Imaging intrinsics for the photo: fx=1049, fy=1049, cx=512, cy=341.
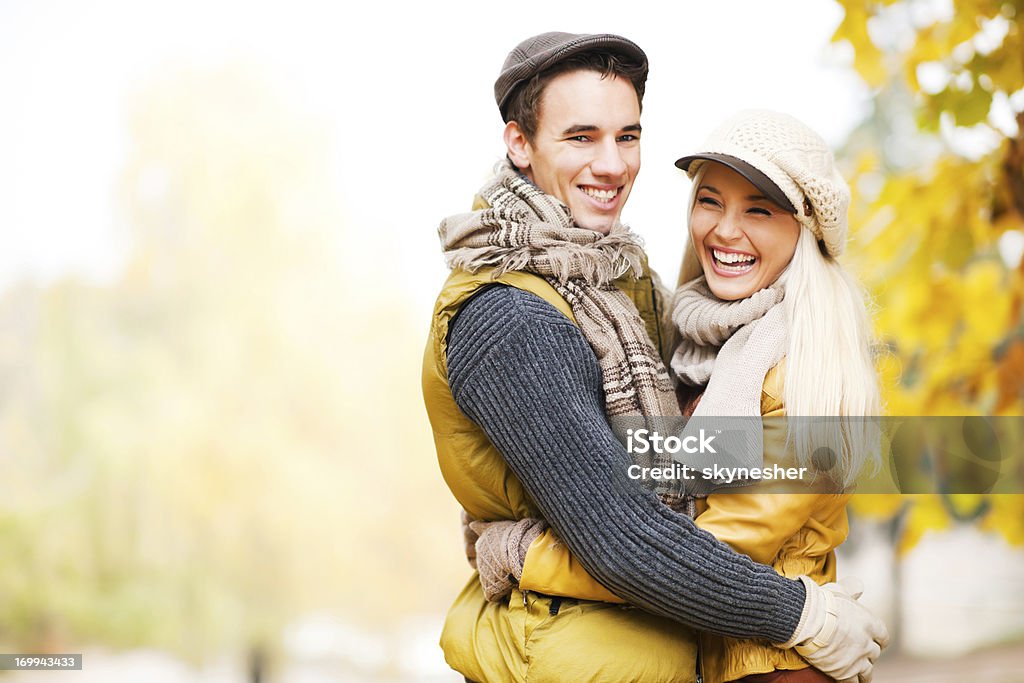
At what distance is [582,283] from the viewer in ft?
6.02

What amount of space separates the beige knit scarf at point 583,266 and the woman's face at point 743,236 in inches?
7.6

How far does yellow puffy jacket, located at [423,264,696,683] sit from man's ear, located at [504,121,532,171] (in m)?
0.31

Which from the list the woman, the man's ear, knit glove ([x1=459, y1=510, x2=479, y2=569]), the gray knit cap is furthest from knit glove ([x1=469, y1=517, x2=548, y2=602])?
the gray knit cap

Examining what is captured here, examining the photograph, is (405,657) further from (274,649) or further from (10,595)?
(10,595)

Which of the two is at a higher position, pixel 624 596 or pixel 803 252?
pixel 803 252

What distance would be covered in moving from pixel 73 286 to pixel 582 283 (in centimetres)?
691

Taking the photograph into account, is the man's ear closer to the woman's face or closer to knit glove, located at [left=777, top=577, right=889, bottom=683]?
the woman's face

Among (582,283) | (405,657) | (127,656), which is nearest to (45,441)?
(127,656)

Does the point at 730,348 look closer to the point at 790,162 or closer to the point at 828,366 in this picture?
the point at 828,366

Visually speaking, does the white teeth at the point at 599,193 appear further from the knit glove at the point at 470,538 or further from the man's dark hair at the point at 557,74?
the knit glove at the point at 470,538

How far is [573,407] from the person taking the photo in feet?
5.42

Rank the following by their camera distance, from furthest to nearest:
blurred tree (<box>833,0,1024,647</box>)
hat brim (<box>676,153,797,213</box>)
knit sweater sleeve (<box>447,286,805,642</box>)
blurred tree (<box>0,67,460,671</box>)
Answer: blurred tree (<box>0,67,460,671</box>), blurred tree (<box>833,0,1024,647</box>), hat brim (<box>676,153,797,213</box>), knit sweater sleeve (<box>447,286,805,642</box>)

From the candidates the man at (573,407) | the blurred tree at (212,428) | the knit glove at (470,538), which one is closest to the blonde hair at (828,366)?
the man at (573,407)

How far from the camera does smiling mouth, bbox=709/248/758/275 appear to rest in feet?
6.49
